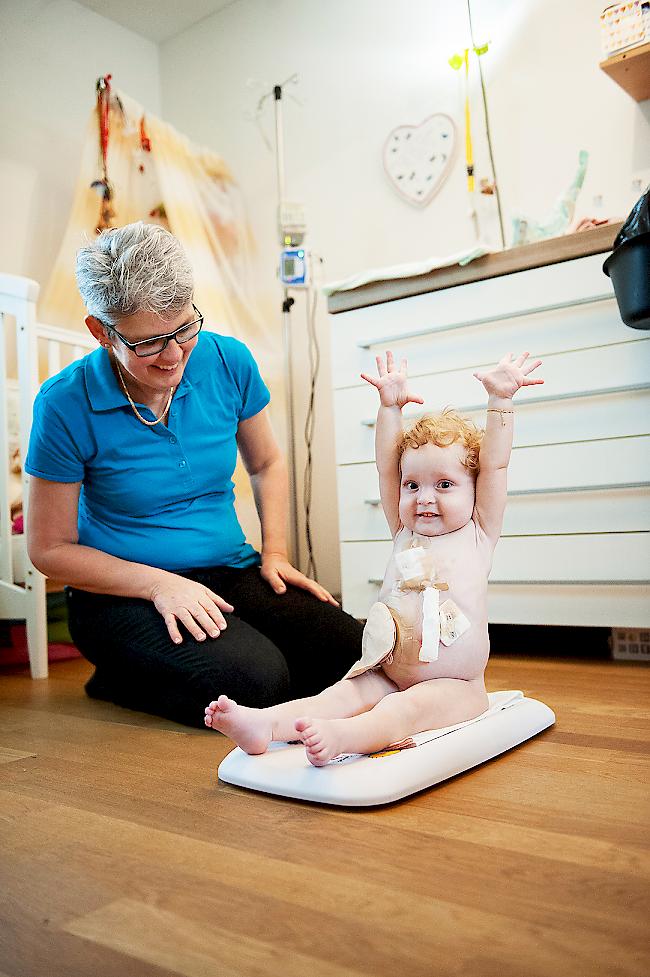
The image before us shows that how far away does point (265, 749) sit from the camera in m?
1.04

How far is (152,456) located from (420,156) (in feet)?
5.69

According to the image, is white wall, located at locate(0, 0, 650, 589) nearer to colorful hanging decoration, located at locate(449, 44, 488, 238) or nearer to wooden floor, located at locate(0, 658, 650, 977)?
colorful hanging decoration, located at locate(449, 44, 488, 238)

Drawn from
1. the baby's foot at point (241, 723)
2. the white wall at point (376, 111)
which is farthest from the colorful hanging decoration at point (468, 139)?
the baby's foot at point (241, 723)

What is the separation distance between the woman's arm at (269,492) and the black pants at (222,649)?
0.10ft

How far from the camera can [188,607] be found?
4.32ft

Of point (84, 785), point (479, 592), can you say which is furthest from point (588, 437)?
point (84, 785)

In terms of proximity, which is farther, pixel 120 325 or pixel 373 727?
pixel 120 325

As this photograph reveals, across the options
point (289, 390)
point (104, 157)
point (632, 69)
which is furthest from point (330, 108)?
point (632, 69)

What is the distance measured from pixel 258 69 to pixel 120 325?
92.2 inches

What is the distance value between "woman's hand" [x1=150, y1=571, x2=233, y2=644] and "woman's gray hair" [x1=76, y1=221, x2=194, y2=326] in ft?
1.42

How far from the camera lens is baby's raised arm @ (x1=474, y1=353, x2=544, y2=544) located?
112 centimetres

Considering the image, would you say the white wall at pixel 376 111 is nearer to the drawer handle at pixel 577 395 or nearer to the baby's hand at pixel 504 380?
the drawer handle at pixel 577 395

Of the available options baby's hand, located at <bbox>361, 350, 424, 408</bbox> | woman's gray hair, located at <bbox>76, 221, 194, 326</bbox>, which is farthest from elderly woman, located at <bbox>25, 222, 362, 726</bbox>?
baby's hand, located at <bbox>361, 350, 424, 408</bbox>

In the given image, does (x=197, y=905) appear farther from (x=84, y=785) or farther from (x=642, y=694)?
(x=642, y=694)
